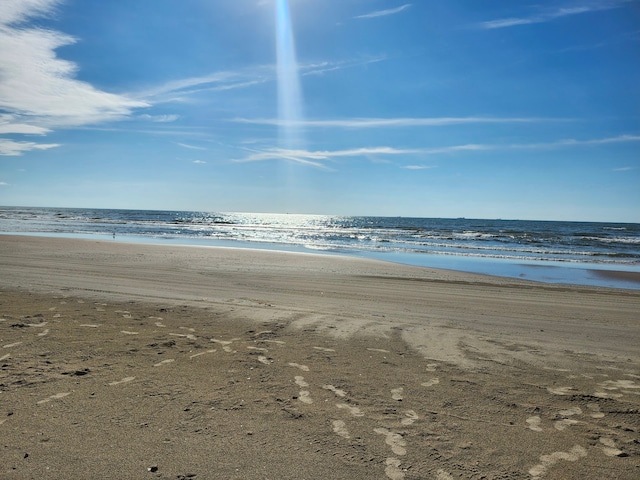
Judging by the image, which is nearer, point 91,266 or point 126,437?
point 126,437

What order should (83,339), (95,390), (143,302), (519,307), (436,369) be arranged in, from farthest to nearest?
(519,307) < (143,302) < (83,339) < (436,369) < (95,390)

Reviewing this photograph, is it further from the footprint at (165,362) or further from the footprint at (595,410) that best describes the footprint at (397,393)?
the footprint at (165,362)

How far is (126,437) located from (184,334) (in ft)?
9.69

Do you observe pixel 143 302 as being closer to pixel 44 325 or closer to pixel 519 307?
pixel 44 325

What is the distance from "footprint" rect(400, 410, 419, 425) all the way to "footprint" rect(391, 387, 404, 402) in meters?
0.28

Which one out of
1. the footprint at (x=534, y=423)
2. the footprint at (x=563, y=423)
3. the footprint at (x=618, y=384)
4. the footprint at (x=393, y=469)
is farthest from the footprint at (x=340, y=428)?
the footprint at (x=618, y=384)

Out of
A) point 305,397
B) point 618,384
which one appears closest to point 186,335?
point 305,397

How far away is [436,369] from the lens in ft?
16.6

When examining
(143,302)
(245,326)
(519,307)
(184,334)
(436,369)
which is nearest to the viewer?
(436,369)

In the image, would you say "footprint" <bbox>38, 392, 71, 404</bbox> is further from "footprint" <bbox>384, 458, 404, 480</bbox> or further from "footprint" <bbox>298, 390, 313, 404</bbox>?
"footprint" <bbox>384, 458, 404, 480</bbox>

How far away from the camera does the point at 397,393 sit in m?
4.29

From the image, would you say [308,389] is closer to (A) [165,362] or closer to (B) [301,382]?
(B) [301,382]

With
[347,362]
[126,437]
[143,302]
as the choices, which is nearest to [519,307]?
[347,362]

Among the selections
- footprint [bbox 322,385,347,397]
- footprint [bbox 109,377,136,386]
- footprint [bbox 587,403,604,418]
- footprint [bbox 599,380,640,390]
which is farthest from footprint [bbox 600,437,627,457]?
footprint [bbox 109,377,136,386]
